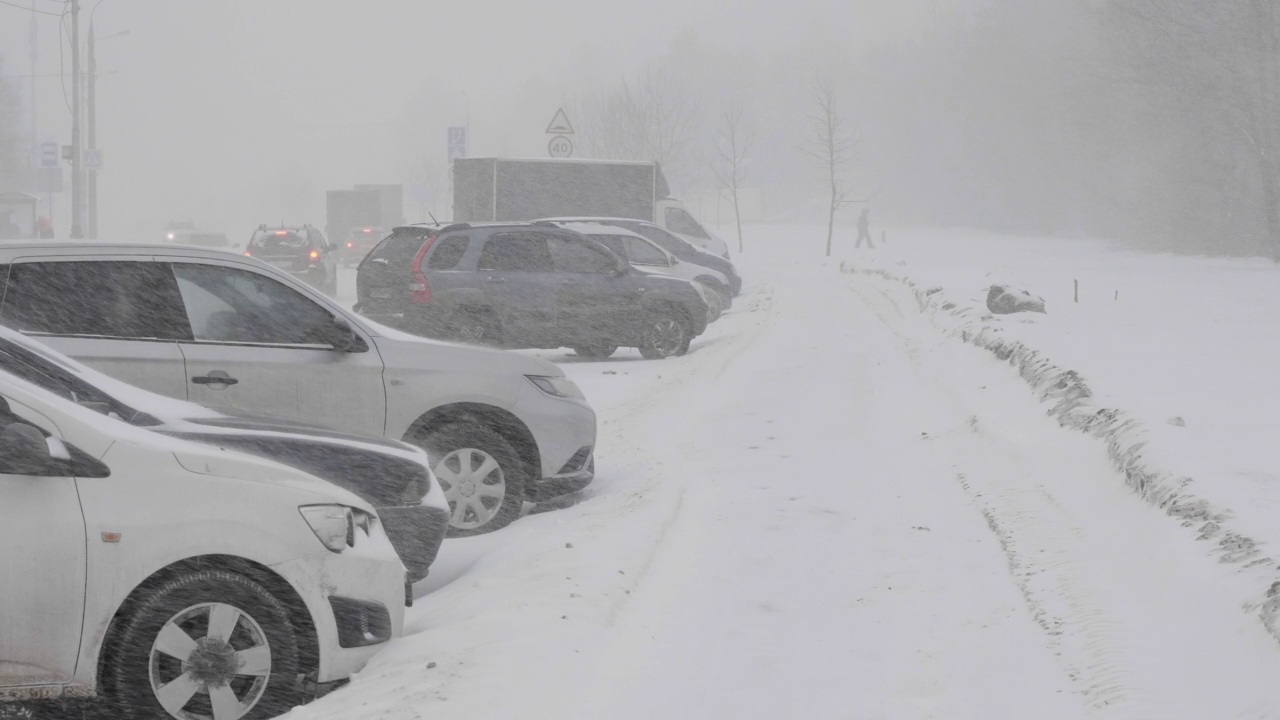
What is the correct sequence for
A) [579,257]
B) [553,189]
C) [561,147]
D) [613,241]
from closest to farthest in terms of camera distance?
[579,257]
[613,241]
[561,147]
[553,189]

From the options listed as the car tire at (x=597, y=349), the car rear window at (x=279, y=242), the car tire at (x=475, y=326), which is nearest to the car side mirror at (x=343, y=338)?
the car tire at (x=475, y=326)

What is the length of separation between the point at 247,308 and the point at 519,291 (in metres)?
8.77

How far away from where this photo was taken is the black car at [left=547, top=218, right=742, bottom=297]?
23.5 meters

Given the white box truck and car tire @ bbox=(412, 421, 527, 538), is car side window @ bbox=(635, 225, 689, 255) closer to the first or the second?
the white box truck

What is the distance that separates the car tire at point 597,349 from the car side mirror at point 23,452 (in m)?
12.7

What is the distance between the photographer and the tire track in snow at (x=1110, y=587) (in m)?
4.80

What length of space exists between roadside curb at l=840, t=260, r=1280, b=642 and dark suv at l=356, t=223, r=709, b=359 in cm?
419

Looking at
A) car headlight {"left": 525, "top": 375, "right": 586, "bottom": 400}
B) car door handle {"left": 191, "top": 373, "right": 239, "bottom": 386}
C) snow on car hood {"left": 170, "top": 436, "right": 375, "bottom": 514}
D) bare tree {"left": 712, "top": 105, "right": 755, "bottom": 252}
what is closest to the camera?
snow on car hood {"left": 170, "top": 436, "right": 375, "bottom": 514}

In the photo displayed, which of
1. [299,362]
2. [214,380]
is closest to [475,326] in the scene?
[299,362]

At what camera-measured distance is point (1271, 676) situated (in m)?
4.67

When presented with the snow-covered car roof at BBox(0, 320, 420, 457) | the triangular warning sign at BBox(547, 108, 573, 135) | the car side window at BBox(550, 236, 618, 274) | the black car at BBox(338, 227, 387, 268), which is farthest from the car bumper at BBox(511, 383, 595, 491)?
the black car at BBox(338, 227, 387, 268)

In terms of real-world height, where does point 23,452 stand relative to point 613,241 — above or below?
below

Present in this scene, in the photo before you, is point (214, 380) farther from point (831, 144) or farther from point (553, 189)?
point (831, 144)

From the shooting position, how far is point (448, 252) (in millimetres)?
15781
